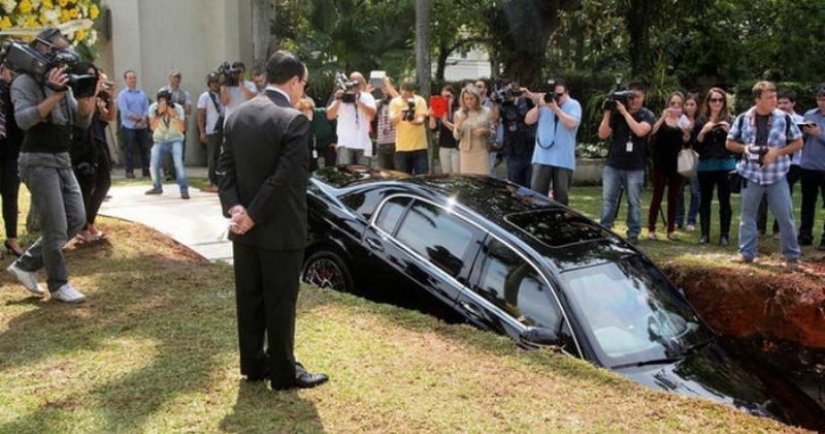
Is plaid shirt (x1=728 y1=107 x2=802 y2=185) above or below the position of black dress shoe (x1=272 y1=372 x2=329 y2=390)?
above

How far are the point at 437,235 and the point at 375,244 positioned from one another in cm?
54

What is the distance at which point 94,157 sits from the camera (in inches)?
288

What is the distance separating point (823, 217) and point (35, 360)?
9.83m

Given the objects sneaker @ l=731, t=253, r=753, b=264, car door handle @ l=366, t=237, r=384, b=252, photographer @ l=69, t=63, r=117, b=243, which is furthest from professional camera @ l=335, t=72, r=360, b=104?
sneaker @ l=731, t=253, r=753, b=264

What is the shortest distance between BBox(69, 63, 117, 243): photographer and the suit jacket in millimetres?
3422

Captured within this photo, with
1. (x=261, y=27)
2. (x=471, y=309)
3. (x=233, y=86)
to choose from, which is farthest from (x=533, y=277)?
(x=261, y=27)

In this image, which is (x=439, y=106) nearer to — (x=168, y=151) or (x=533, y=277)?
(x=168, y=151)

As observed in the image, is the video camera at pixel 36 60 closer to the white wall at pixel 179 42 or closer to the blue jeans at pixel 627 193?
the blue jeans at pixel 627 193

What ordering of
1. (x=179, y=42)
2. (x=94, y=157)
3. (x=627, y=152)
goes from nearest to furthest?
1. (x=94, y=157)
2. (x=627, y=152)
3. (x=179, y=42)

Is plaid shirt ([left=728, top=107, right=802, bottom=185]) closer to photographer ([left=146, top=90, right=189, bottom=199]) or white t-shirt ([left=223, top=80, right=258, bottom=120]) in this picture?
white t-shirt ([left=223, top=80, right=258, bottom=120])

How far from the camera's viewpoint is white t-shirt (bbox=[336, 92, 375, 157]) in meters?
10.8

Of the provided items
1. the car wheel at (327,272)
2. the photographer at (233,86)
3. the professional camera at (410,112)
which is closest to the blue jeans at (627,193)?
the professional camera at (410,112)

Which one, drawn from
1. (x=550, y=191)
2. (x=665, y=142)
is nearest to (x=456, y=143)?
(x=550, y=191)

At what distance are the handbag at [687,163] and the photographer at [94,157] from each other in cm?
597
